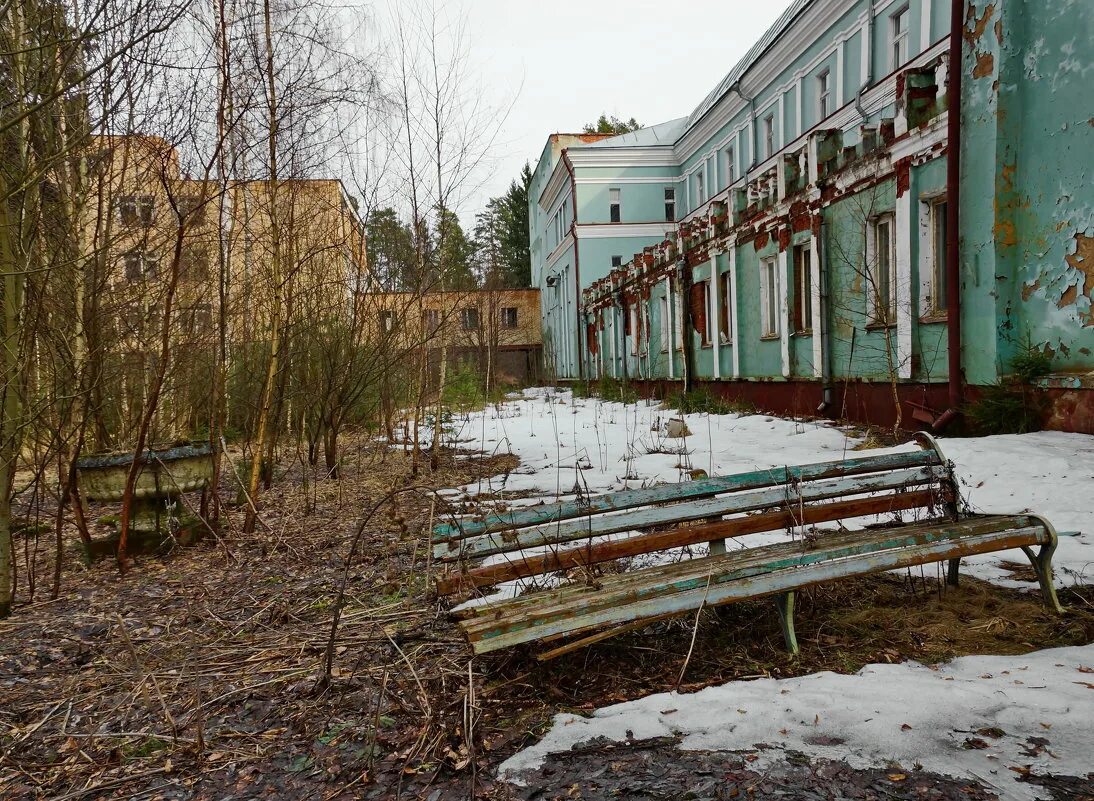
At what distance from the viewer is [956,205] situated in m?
7.64

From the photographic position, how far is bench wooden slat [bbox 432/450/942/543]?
345 cm

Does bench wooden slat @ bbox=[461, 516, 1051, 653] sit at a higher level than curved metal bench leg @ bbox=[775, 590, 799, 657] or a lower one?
higher

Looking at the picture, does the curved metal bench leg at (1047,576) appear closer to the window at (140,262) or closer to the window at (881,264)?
the window at (140,262)

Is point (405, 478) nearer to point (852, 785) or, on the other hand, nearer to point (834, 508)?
point (834, 508)

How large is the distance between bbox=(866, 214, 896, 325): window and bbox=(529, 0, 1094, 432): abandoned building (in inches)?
1.1

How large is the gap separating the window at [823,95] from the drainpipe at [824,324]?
9.44m

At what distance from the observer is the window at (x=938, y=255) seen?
27.5 feet

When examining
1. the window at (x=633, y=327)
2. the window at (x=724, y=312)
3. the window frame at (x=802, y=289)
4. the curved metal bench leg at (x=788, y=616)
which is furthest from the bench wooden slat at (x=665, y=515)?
the window at (x=633, y=327)

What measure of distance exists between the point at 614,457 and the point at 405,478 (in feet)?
8.55

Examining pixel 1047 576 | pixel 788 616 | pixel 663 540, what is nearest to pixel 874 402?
pixel 1047 576

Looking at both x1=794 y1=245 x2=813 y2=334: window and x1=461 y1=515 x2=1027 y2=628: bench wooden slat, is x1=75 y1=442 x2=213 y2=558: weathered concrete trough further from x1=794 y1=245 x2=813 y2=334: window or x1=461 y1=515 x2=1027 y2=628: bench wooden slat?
x1=794 y1=245 x2=813 y2=334: window

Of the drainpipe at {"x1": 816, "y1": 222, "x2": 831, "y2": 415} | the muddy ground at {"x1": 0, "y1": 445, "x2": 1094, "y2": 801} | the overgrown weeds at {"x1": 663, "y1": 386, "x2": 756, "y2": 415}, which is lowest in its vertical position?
the muddy ground at {"x1": 0, "y1": 445, "x2": 1094, "y2": 801}

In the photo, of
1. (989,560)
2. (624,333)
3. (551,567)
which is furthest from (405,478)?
(624,333)

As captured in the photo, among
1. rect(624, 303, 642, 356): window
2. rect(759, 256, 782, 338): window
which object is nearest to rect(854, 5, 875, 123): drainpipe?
rect(759, 256, 782, 338): window
